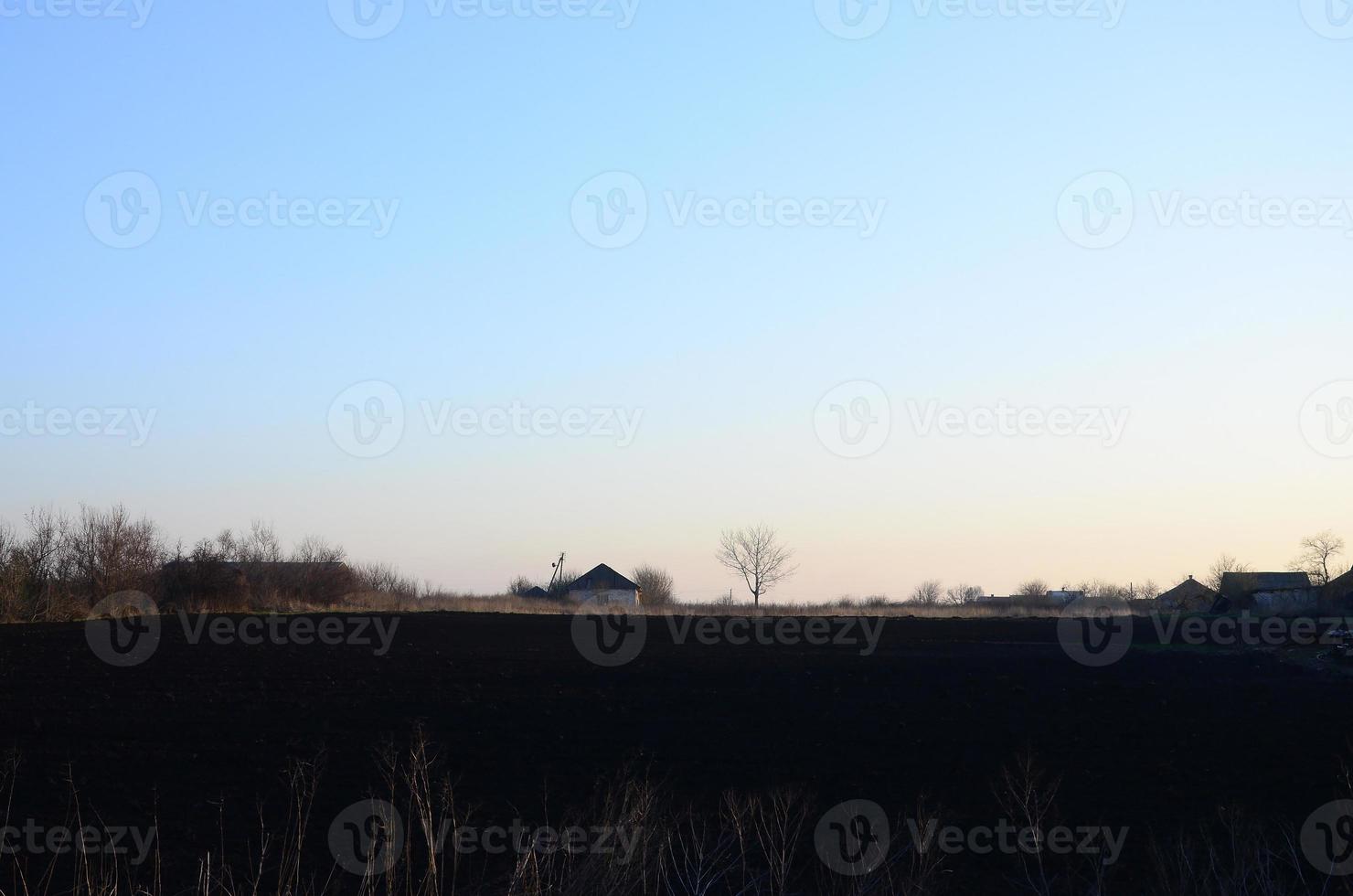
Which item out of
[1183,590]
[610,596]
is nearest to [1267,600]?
[1183,590]

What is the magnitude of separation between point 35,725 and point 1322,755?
668 inches

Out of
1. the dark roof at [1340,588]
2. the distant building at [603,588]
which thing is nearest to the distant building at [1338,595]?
the dark roof at [1340,588]

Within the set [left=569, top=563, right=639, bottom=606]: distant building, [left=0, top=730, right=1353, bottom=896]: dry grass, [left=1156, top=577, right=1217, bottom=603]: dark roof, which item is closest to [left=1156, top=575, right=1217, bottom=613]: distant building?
[left=1156, top=577, right=1217, bottom=603]: dark roof

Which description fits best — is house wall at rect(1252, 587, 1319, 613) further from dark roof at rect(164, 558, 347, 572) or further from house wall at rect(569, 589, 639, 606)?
dark roof at rect(164, 558, 347, 572)

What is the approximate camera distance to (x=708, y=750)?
14500 millimetres

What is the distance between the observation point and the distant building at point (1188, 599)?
62872 millimetres

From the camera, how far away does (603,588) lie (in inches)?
3290

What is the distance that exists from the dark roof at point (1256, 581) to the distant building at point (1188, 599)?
106 centimetres

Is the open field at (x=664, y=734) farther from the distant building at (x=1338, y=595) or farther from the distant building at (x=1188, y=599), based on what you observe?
the distant building at (x=1188, y=599)

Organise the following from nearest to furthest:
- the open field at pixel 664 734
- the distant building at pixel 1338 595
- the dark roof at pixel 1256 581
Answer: the open field at pixel 664 734 → the distant building at pixel 1338 595 → the dark roof at pixel 1256 581

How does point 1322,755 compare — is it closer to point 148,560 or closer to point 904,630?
point 904,630

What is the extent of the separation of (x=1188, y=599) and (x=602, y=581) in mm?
40495

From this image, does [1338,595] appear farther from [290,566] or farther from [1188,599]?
[290,566]

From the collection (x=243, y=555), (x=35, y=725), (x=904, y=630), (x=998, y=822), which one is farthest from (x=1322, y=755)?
(x=243, y=555)
